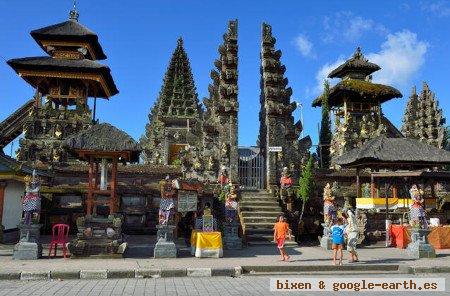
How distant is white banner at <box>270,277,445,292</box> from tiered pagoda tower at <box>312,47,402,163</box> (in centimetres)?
2224

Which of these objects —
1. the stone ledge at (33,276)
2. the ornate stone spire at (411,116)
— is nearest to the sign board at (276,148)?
the stone ledge at (33,276)

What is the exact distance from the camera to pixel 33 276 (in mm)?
10375

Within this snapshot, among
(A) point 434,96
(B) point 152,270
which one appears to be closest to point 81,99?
(B) point 152,270

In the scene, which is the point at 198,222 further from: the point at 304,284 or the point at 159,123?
the point at 159,123

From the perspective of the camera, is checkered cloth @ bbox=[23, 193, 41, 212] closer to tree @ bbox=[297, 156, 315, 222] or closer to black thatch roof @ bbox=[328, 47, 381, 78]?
tree @ bbox=[297, 156, 315, 222]

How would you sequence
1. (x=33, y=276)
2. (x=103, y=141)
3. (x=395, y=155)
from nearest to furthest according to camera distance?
(x=33, y=276) → (x=103, y=141) → (x=395, y=155)

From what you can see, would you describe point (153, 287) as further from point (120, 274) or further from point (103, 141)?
point (103, 141)

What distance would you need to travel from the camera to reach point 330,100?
37.4 metres

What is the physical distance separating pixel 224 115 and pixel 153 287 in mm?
14706

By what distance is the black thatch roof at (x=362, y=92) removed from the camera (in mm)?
34562

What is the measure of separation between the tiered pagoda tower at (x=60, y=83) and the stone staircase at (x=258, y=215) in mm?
12952

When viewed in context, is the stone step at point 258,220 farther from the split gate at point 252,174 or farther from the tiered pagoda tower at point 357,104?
the tiered pagoda tower at point 357,104

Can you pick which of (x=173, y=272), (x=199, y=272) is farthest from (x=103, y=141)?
(x=199, y=272)

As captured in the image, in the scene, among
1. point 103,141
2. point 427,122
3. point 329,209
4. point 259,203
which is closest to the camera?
point 103,141
